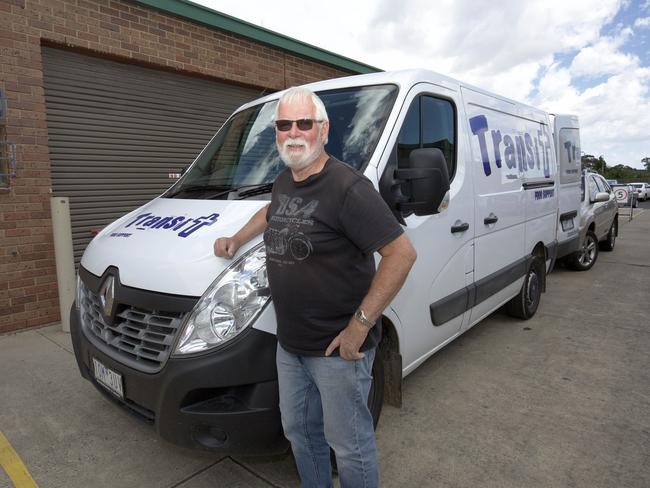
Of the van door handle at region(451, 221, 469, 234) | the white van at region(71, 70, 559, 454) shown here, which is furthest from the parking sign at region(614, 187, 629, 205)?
the van door handle at region(451, 221, 469, 234)

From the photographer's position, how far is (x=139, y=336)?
218 cm

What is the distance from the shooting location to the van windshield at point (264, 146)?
8.67 feet

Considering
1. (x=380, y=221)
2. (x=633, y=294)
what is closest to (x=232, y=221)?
(x=380, y=221)

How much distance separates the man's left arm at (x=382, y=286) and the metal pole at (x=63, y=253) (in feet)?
13.7

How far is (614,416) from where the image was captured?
3066mm

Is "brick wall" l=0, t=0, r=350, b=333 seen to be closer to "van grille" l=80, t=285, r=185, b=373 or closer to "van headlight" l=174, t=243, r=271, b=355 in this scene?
"van grille" l=80, t=285, r=185, b=373

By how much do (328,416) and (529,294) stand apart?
391cm

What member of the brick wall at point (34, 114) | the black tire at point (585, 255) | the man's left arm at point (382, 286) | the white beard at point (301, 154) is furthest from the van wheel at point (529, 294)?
the brick wall at point (34, 114)

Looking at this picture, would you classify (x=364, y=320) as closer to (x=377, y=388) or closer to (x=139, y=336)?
(x=377, y=388)

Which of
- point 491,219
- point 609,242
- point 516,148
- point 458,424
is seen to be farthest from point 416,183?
point 609,242

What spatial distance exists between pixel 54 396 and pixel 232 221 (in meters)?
2.23

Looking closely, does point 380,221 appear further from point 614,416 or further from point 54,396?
point 54,396

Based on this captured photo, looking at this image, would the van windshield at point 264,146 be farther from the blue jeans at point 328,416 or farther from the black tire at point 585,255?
the black tire at point 585,255

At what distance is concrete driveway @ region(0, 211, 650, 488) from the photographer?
251 cm
